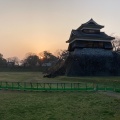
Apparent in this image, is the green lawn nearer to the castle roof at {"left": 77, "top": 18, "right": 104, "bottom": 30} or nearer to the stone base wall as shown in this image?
the stone base wall

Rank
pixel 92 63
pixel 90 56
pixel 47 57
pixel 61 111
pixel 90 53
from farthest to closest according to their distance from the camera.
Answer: pixel 47 57
pixel 90 53
pixel 90 56
pixel 92 63
pixel 61 111

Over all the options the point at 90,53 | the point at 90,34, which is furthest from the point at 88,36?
the point at 90,53

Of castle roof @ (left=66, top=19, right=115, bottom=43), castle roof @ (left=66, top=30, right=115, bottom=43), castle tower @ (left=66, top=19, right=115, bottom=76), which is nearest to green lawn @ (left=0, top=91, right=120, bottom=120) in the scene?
castle tower @ (left=66, top=19, right=115, bottom=76)

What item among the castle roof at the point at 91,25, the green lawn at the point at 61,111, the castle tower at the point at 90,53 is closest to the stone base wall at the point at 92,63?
the castle tower at the point at 90,53

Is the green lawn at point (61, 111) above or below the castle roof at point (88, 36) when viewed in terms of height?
below

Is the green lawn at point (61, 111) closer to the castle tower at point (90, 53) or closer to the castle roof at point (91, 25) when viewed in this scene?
the castle tower at point (90, 53)

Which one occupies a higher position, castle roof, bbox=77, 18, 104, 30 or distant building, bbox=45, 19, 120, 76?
castle roof, bbox=77, 18, 104, 30

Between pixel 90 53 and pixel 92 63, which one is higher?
pixel 90 53

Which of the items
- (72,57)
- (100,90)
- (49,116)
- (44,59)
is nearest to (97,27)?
(72,57)

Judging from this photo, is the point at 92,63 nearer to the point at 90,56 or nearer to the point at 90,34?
the point at 90,56

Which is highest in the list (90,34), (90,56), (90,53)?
(90,34)

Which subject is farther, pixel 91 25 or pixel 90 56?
pixel 91 25

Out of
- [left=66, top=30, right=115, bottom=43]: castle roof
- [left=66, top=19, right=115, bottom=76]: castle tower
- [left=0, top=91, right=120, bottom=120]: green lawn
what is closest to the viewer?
[left=0, top=91, right=120, bottom=120]: green lawn

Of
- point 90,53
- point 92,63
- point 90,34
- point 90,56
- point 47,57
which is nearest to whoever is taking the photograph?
point 92,63
